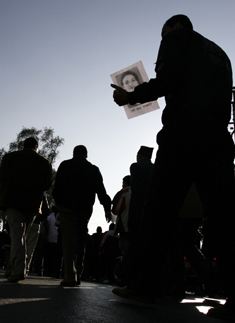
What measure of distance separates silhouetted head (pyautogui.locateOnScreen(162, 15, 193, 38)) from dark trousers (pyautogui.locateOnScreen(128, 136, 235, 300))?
38.3 inches

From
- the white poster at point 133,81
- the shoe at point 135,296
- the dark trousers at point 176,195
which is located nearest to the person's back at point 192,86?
the dark trousers at point 176,195

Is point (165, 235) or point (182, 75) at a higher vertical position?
point (182, 75)

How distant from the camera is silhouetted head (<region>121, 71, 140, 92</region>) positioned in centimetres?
406

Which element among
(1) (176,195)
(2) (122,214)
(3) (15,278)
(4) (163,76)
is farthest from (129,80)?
(2) (122,214)

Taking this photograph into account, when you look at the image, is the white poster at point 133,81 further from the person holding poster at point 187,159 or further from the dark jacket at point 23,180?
the dark jacket at point 23,180

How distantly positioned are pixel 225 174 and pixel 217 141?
232 millimetres

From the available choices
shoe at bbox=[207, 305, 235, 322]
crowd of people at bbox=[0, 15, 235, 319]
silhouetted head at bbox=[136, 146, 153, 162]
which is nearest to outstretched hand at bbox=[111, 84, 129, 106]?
crowd of people at bbox=[0, 15, 235, 319]

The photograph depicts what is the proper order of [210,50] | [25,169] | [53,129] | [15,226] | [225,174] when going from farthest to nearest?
1. [53,129]
2. [25,169]
3. [15,226]
4. [210,50]
5. [225,174]

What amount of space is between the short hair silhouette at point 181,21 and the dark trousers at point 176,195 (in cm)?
98

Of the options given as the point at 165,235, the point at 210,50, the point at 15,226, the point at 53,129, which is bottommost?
the point at 165,235

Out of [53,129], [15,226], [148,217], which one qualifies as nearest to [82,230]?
[15,226]

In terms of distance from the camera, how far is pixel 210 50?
10.5 feet

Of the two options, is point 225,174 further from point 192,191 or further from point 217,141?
point 192,191

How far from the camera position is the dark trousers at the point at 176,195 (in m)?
2.92
